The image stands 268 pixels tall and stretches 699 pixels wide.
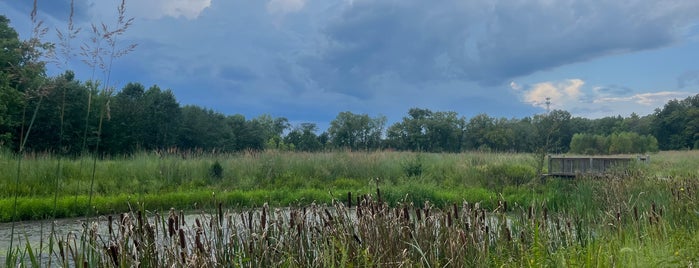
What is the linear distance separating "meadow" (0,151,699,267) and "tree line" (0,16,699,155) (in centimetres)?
84

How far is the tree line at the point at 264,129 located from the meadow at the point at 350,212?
84 centimetres

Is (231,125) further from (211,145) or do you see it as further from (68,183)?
(68,183)

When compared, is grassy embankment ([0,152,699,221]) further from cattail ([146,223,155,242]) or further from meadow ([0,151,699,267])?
cattail ([146,223,155,242])

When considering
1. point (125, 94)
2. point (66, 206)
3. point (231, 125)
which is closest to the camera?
point (66, 206)

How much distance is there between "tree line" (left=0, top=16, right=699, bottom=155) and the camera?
49.2 ft

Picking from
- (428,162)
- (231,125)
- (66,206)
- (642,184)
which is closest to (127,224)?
(66,206)

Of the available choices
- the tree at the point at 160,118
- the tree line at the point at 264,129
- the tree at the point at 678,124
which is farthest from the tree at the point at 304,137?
the tree at the point at 678,124

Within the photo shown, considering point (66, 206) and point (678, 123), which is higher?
point (678, 123)

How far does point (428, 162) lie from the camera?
1497 centimetres

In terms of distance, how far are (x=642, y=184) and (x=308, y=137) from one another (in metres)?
56.9

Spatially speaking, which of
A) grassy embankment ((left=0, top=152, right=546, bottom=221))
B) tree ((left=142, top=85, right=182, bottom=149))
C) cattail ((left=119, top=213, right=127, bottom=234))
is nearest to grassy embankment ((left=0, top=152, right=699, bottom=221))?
grassy embankment ((left=0, top=152, right=546, bottom=221))

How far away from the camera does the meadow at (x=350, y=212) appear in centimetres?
227

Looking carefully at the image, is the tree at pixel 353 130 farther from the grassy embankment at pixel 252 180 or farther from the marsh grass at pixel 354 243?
the marsh grass at pixel 354 243

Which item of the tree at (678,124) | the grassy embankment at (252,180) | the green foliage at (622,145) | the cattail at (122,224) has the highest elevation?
the tree at (678,124)
